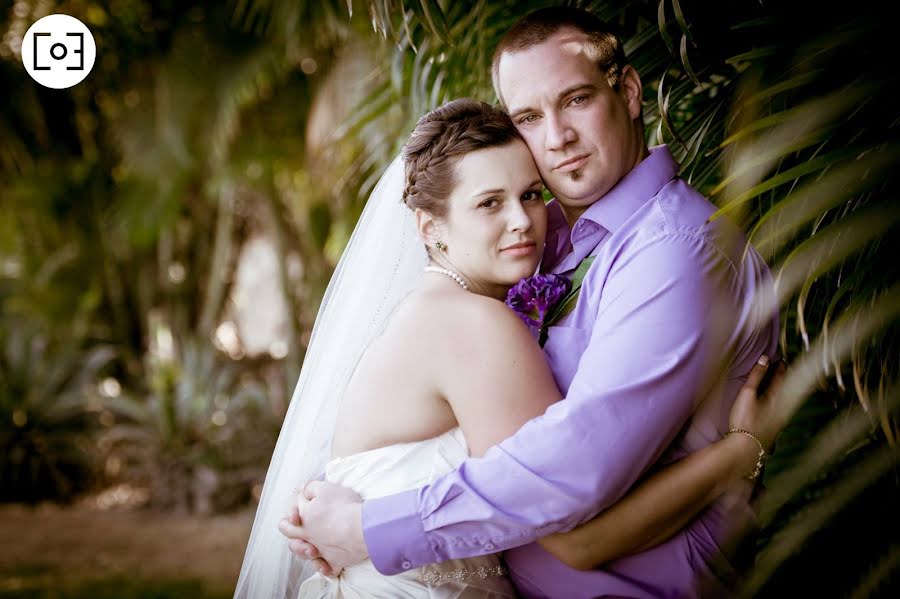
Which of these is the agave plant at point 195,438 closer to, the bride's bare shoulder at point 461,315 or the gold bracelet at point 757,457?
the bride's bare shoulder at point 461,315

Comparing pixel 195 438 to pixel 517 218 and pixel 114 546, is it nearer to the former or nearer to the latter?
pixel 114 546

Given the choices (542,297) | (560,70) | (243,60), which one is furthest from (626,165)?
(243,60)

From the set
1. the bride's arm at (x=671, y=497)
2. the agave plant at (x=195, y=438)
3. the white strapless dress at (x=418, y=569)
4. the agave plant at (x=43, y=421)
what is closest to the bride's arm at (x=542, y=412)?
the bride's arm at (x=671, y=497)

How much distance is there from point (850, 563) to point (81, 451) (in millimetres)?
7043

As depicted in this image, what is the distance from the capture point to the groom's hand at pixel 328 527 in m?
1.74

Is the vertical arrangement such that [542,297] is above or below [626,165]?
below

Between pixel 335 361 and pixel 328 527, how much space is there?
52 centimetres

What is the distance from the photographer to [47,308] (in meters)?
8.42

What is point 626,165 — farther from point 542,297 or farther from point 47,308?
point 47,308

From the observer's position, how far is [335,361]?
2182 mm

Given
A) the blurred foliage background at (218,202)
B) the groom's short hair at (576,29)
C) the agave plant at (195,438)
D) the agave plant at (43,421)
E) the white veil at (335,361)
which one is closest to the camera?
the groom's short hair at (576,29)

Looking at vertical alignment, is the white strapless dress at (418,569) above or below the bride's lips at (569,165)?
below

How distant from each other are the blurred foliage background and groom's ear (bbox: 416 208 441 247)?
23.3 inches

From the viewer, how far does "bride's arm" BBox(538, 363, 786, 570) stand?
164 cm
